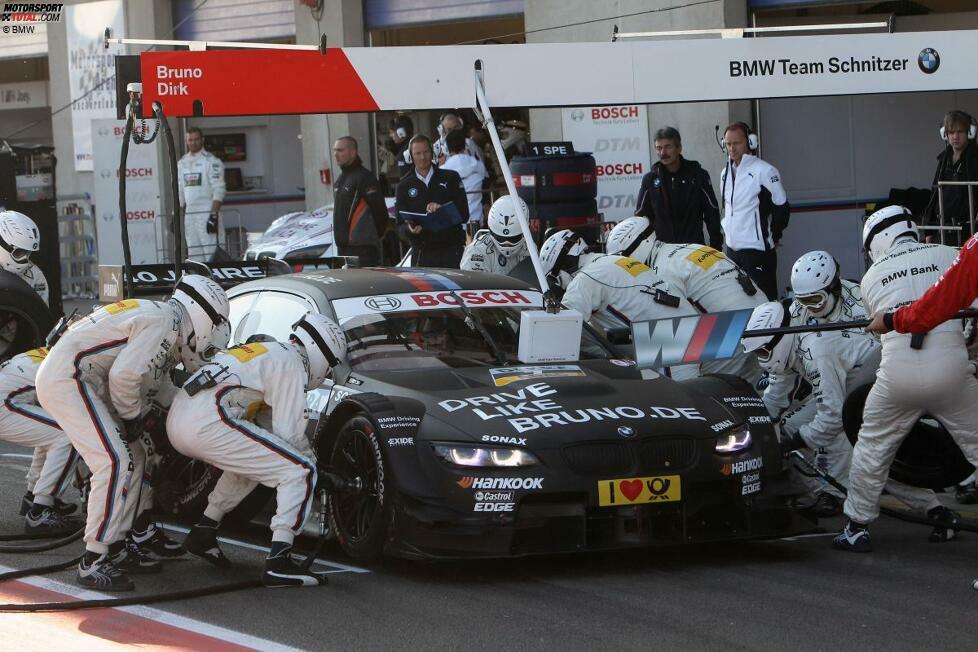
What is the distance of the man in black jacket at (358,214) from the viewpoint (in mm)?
13953

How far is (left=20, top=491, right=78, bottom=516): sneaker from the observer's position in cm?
811

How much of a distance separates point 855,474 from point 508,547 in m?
1.81

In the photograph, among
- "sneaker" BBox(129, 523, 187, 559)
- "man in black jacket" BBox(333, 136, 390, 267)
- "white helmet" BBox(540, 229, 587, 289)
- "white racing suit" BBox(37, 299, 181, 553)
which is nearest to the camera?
"white racing suit" BBox(37, 299, 181, 553)

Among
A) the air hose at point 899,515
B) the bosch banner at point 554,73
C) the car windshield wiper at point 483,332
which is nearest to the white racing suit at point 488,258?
the bosch banner at point 554,73

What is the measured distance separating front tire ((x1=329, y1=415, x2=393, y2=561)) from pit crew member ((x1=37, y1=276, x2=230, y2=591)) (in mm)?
878

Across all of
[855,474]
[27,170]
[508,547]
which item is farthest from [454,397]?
[27,170]

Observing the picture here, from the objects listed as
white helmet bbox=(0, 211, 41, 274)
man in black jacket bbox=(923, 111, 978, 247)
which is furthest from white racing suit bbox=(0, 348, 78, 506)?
man in black jacket bbox=(923, 111, 978, 247)

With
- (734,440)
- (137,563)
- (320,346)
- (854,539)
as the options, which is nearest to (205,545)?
(137,563)

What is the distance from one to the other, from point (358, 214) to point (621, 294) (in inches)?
208

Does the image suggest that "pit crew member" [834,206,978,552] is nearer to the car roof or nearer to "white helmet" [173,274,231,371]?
the car roof

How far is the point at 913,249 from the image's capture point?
23.2 ft

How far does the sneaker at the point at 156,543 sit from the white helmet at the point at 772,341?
3146mm

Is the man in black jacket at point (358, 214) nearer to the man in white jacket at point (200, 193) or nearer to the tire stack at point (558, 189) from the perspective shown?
the tire stack at point (558, 189)

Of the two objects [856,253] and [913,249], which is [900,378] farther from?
[856,253]
